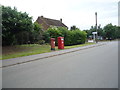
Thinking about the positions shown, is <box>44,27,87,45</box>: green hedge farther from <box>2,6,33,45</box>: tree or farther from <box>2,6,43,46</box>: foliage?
<box>2,6,33,45</box>: tree

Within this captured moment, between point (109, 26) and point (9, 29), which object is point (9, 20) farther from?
point (109, 26)

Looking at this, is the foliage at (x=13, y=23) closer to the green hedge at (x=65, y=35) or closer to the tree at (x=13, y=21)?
the tree at (x=13, y=21)

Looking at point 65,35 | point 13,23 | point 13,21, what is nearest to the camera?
point 13,21

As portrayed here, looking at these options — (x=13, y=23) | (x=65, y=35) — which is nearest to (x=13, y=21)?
(x=13, y=23)

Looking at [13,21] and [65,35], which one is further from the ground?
[13,21]

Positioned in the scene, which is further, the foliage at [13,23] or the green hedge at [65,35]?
the green hedge at [65,35]

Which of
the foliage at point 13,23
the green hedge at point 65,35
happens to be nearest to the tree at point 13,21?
the foliage at point 13,23

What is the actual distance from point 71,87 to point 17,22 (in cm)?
1228

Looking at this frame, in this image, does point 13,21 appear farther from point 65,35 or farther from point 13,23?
point 65,35

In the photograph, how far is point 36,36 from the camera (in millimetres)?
21359

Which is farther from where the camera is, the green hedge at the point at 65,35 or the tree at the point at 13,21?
the green hedge at the point at 65,35

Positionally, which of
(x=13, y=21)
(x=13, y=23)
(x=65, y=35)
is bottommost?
(x=65, y=35)

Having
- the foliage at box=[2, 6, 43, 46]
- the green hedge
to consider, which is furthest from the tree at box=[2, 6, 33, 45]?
the green hedge

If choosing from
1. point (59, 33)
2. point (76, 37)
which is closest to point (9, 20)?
point (59, 33)
